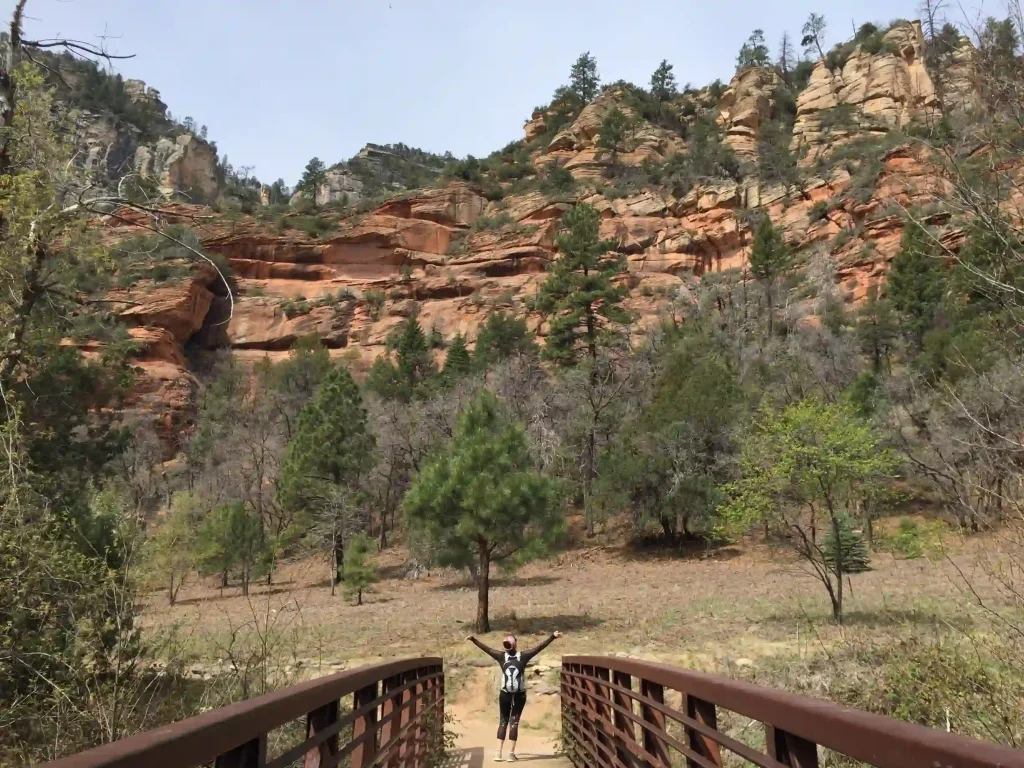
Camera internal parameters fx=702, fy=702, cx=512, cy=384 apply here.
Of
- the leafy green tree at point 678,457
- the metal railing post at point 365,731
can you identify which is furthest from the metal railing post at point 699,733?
the leafy green tree at point 678,457

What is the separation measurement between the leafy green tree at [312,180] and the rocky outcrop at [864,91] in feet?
183

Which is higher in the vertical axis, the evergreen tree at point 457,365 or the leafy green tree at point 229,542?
the evergreen tree at point 457,365

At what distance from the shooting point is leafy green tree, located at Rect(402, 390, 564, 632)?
16.0m

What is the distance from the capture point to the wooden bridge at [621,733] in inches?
46.1

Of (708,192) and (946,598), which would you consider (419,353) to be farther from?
(946,598)

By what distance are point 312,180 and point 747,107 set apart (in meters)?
52.3

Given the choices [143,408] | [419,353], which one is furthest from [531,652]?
[143,408]

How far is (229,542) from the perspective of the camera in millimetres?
27578

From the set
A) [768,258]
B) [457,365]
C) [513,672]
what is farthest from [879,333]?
[513,672]

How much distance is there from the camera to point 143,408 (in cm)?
4978

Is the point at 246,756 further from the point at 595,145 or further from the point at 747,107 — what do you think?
the point at 747,107

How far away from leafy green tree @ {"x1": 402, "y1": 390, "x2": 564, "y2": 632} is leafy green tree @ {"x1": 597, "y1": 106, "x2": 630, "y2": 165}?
6351 centimetres

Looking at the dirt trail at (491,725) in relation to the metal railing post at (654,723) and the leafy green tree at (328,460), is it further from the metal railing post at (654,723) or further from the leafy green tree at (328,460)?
the leafy green tree at (328,460)

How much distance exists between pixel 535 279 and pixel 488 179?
1931 cm
